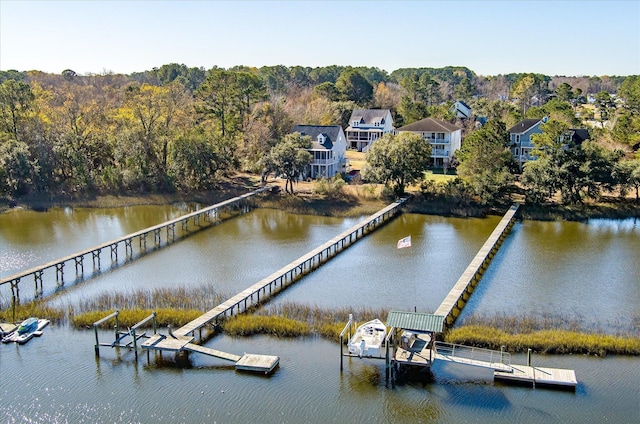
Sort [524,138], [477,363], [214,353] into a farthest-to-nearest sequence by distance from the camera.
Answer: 1. [524,138]
2. [214,353]
3. [477,363]

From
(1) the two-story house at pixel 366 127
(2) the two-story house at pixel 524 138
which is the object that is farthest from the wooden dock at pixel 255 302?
(1) the two-story house at pixel 366 127

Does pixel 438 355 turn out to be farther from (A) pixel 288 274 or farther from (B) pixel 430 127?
(B) pixel 430 127

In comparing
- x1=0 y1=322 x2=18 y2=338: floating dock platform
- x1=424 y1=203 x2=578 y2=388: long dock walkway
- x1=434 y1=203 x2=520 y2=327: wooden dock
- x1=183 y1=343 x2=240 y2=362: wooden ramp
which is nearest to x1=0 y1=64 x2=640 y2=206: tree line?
x1=434 y1=203 x2=520 y2=327: wooden dock

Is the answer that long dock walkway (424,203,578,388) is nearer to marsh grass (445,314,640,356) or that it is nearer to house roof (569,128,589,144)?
marsh grass (445,314,640,356)

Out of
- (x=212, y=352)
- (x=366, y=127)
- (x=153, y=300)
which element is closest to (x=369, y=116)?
(x=366, y=127)

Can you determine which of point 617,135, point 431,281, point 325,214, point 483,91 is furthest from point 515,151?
point 483,91

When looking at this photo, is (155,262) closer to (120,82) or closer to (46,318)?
(46,318)

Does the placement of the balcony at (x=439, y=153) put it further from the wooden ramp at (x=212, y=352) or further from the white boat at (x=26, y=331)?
the white boat at (x=26, y=331)
